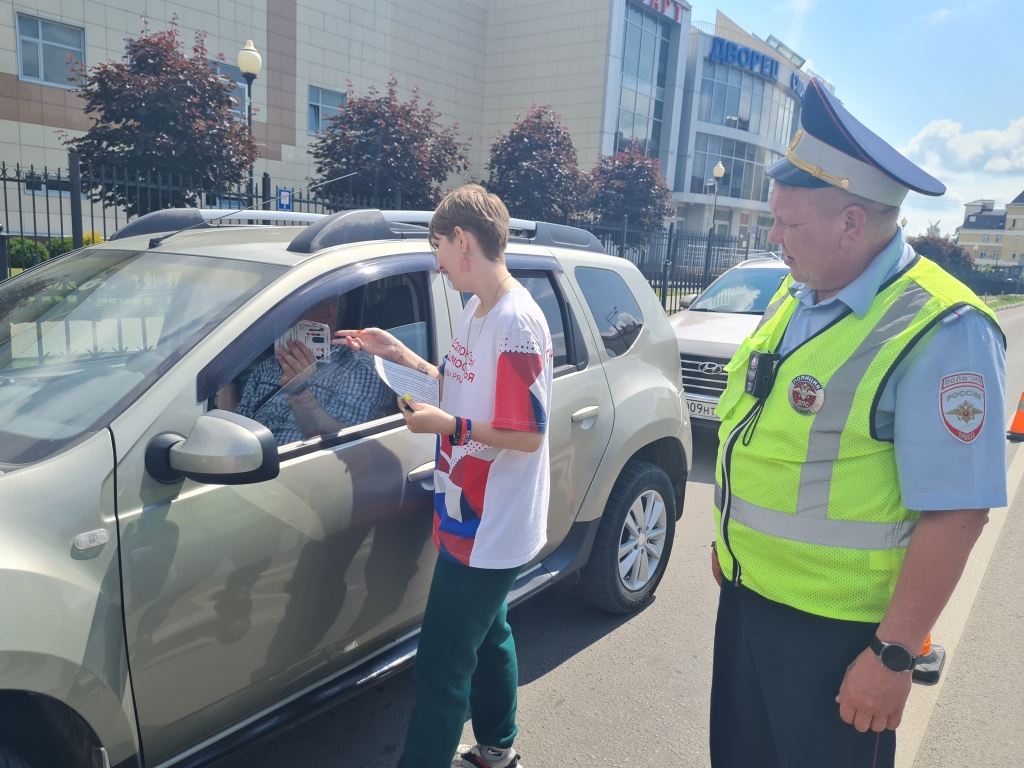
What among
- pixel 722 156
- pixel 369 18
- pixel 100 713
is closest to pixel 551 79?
pixel 369 18

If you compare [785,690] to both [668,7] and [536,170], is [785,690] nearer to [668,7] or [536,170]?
[536,170]

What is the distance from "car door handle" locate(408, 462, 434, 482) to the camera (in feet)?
7.98

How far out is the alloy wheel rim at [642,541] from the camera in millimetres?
3602

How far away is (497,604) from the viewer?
2.14 m

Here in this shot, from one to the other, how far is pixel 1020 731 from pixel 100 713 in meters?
3.37

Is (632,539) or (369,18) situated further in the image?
(369,18)

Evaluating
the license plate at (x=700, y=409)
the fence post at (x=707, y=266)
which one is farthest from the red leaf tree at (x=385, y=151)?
the license plate at (x=700, y=409)

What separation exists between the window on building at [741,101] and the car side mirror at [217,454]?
42098 mm

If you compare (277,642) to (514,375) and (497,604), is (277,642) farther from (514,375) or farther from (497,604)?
(514,375)

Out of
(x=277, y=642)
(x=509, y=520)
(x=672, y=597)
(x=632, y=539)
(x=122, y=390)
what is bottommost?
(x=672, y=597)

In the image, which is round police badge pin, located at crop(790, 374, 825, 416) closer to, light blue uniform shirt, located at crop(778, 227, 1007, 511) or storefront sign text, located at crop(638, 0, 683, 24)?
light blue uniform shirt, located at crop(778, 227, 1007, 511)

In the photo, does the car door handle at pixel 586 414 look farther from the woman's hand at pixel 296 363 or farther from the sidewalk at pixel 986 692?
the sidewalk at pixel 986 692

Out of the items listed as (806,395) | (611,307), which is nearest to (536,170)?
(611,307)

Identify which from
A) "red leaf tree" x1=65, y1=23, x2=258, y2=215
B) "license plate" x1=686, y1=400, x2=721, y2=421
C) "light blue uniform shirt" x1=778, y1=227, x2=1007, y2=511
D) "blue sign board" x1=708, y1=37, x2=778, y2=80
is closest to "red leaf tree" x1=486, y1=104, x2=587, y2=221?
"red leaf tree" x1=65, y1=23, x2=258, y2=215
